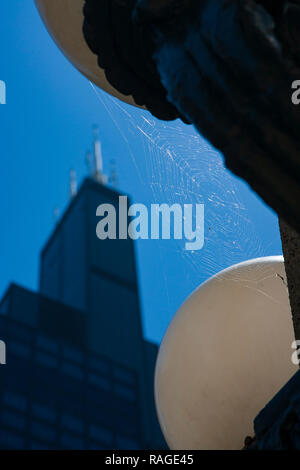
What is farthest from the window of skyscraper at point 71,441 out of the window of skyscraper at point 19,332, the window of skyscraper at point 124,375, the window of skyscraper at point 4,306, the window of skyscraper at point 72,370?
the window of skyscraper at point 4,306

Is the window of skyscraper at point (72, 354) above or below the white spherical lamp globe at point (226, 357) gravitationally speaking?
above

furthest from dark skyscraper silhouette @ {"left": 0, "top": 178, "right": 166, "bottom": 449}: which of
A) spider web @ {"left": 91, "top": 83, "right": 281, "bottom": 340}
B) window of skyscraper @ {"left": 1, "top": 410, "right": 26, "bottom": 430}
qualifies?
spider web @ {"left": 91, "top": 83, "right": 281, "bottom": 340}

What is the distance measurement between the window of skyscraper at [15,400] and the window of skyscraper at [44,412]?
70cm

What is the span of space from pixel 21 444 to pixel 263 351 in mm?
48921

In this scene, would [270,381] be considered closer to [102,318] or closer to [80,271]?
[102,318]

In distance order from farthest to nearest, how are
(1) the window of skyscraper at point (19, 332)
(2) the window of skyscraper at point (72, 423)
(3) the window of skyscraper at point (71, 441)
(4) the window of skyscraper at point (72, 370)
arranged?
(4) the window of skyscraper at point (72, 370), (1) the window of skyscraper at point (19, 332), (2) the window of skyscraper at point (72, 423), (3) the window of skyscraper at point (71, 441)

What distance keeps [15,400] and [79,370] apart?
24.8 ft

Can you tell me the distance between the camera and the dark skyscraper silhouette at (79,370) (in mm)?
55188

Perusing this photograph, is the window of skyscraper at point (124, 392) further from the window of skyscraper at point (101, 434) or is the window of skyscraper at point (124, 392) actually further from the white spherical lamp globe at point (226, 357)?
the white spherical lamp globe at point (226, 357)

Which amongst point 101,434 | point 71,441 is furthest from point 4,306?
point 71,441

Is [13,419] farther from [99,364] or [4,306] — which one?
[4,306]

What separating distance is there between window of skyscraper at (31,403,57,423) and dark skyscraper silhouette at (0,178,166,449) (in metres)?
0.07

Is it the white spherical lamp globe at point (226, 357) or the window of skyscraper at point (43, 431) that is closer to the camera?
the white spherical lamp globe at point (226, 357)

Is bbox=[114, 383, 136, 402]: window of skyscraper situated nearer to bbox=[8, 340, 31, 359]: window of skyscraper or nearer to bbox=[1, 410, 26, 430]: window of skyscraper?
bbox=[8, 340, 31, 359]: window of skyscraper
